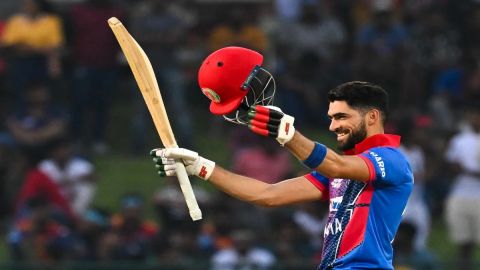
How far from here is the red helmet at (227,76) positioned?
6586 mm

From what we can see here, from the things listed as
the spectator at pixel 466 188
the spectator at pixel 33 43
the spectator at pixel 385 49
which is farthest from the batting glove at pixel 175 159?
the spectator at pixel 385 49

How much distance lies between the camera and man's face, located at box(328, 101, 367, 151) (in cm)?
672

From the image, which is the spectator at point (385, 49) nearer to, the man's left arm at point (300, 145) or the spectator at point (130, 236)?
the spectator at point (130, 236)

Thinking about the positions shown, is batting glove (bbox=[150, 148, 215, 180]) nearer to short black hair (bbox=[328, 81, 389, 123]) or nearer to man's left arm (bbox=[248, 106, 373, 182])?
man's left arm (bbox=[248, 106, 373, 182])

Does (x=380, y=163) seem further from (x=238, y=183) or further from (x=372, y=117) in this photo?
(x=238, y=183)

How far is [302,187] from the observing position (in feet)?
23.5

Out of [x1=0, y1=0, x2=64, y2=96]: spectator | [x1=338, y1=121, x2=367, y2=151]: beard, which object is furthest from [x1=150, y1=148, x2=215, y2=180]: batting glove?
[x1=0, y1=0, x2=64, y2=96]: spectator

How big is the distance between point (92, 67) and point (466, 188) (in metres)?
4.61

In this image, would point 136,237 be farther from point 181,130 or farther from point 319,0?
point 319,0

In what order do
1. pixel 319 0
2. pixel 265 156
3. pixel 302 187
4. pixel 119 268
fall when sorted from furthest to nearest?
1. pixel 319 0
2. pixel 265 156
3. pixel 119 268
4. pixel 302 187

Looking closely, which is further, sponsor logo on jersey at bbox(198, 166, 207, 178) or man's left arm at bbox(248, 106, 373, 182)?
sponsor logo on jersey at bbox(198, 166, 207, 178)

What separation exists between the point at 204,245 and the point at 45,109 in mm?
2837

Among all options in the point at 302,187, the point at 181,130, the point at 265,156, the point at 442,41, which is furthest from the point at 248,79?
the point at 442,41

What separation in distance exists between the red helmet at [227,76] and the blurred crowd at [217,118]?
17.3 ft
